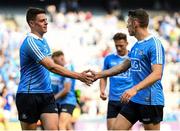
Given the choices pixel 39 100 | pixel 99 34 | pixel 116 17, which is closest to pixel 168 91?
pixel 99 34

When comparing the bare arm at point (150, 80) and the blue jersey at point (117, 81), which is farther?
the blue jersey at point (117, 81)

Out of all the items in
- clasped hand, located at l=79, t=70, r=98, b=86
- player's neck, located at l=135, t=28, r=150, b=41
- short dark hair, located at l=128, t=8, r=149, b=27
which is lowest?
clasped hand, located at l=79, t=70, r=98, b=86

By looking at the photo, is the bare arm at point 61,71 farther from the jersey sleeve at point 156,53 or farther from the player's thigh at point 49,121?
the jersey sleeve at point 156,53

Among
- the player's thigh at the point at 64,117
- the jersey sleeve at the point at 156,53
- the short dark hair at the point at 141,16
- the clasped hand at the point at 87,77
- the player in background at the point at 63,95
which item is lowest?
the player's thigh at the point at 64,117

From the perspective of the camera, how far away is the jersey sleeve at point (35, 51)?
842cm

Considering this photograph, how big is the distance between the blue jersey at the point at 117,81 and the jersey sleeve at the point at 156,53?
3126 millimetres

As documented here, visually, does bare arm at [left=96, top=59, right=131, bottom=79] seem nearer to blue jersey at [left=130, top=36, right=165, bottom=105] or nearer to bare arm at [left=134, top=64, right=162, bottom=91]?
blue jersey at [left=130, top=36, right=165, bottom=105]

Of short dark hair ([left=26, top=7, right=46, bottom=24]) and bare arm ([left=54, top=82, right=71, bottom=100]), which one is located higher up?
short dark hair ([left=26, top=7, right=46, bottom=24])

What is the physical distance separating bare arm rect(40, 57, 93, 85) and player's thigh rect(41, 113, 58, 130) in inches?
23.8

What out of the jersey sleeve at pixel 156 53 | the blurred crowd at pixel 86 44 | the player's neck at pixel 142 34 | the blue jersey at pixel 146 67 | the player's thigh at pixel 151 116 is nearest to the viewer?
the jersey sleeve at pixel 156 53

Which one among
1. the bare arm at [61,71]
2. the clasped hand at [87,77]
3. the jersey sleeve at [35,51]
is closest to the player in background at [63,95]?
the clasped hand at [87,77]

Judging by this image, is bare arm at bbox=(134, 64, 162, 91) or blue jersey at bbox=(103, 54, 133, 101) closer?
bare arm at bbox=(134, 64, 162, 91)

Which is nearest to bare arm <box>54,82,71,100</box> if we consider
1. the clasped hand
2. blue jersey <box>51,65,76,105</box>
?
blue jersey <box>51,65,76,105</box>

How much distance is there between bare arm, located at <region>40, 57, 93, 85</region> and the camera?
8430 mm
